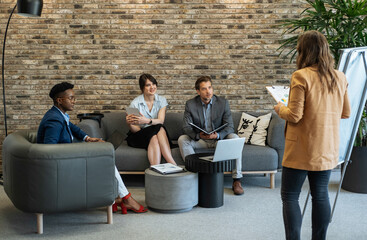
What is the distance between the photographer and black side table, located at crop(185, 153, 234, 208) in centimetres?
394

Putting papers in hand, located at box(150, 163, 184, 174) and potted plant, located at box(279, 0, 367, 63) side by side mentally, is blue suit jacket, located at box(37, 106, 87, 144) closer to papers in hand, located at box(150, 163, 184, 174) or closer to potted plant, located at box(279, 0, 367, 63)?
papers in hand, located at box(150, 163, 184, 174)

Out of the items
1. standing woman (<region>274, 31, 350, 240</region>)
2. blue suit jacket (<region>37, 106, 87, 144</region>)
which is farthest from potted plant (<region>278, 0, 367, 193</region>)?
blue suit jacket (<region>37, 106, 87, 144</region>)

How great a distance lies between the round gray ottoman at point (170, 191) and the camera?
151 inches

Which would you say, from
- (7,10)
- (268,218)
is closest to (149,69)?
(7,10)

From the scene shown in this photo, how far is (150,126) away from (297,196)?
8.07 ft

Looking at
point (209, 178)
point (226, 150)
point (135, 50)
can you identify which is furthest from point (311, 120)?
point (135, 50)

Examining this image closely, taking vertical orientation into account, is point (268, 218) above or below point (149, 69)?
below

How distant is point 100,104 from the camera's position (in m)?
5.63

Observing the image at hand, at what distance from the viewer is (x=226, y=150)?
3980 millimetres

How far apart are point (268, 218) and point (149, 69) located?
2.71m

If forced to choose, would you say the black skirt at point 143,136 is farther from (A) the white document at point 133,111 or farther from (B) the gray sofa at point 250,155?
(A) the white document at point 133,111

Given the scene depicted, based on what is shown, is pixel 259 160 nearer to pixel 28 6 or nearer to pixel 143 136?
pixel 143 136

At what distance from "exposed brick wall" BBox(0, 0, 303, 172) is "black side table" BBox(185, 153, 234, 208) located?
5.91 ft

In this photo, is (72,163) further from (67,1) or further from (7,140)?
(67,1)
